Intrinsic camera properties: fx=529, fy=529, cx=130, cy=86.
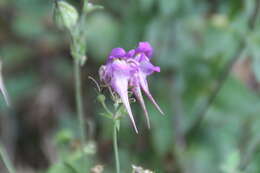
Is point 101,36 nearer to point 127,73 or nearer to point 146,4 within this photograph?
point 146,4

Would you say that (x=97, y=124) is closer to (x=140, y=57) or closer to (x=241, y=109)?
(x=241, y=109)

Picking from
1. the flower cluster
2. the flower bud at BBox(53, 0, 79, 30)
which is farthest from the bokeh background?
the flower cluster

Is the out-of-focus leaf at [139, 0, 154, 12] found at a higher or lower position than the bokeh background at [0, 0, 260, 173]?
higher

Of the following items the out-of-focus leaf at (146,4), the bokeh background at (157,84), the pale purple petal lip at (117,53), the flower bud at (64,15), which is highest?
the flower bud at (64,15)

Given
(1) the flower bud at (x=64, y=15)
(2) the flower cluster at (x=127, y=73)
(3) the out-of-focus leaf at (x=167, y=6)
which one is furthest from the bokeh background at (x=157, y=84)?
(2) the flower cluster at (x=127, y=73)

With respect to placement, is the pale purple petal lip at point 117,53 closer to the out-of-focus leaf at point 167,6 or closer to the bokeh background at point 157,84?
the bokeh background at point 157,84

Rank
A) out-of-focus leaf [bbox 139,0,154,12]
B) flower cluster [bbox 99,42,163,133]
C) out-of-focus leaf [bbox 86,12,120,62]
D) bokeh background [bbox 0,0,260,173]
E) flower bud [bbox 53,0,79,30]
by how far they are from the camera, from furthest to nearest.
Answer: out-of-focus leaf [bbox 86,12,120,62], bokeh background [bbox 0,0,260,173], out-of-focus leaf [bbox 139,0,154,12], flower bud [bbox 53,0,79,30], flower cluster [bbox 99,42,163,133]

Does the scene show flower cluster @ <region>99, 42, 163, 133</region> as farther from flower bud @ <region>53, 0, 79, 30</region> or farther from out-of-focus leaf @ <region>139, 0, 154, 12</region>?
out-of-focus leaf @ <region>139, 0, 154, 12</region>
